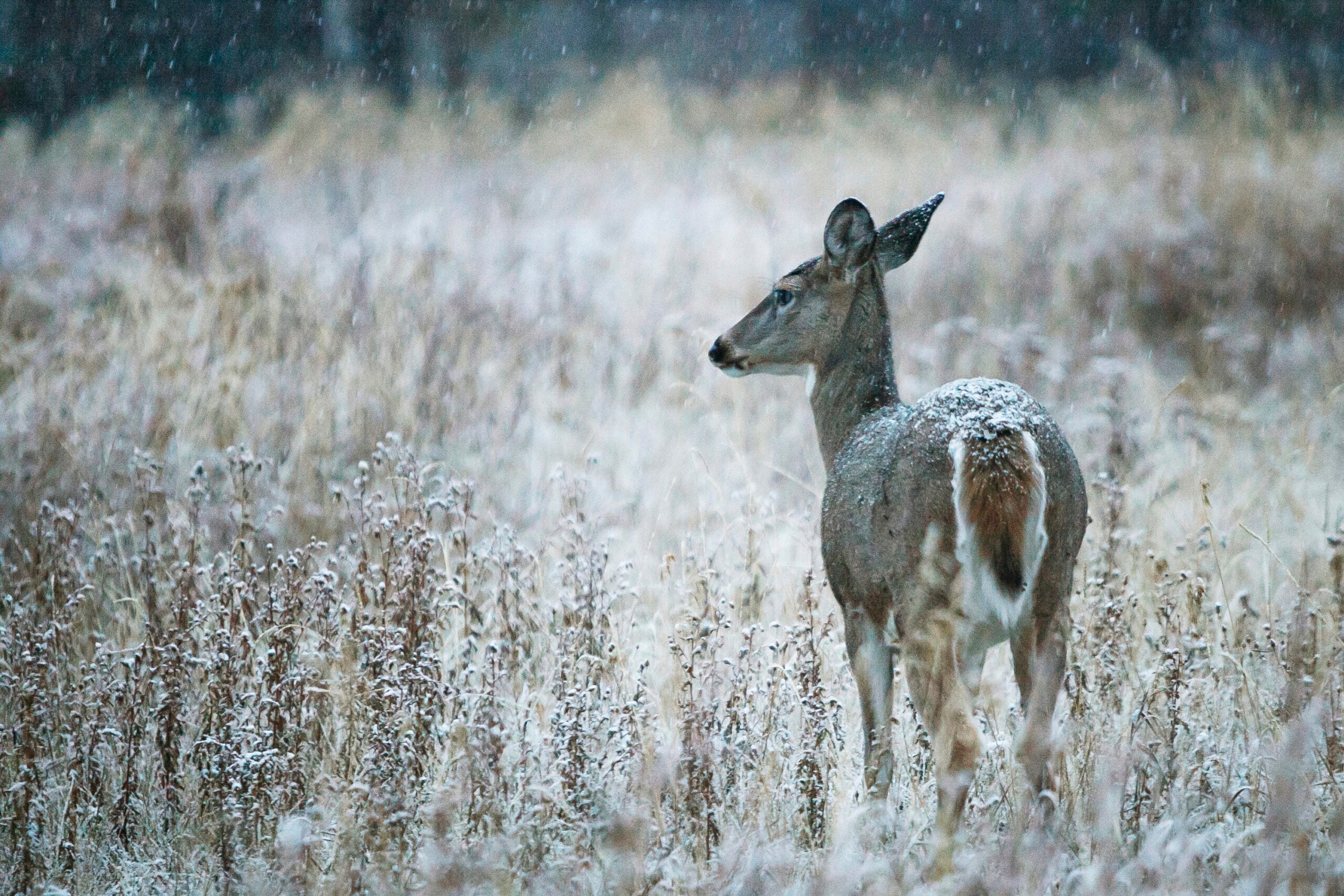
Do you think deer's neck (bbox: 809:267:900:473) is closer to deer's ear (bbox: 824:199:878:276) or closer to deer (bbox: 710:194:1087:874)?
deer's ear (bbox: 824:199:878:276)

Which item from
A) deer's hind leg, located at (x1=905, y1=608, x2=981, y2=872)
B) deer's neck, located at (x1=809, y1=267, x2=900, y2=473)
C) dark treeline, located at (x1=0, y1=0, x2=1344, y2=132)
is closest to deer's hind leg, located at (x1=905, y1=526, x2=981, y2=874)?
deer's hind leg, located at (x1=905, y1=608, x2=981, y2=872)

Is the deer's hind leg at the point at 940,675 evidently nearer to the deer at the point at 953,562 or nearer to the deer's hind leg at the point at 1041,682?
the deer at the point at 953,562

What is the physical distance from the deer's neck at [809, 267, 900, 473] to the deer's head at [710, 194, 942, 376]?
22 mm

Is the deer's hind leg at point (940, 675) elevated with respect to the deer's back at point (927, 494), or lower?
lower

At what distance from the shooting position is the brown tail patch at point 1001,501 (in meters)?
3.28

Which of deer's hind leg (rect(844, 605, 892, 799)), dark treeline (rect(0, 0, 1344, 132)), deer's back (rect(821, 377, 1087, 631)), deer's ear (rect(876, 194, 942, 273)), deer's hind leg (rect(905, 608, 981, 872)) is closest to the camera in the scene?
deer's hind leg (rect(905, 608, 981, 872))

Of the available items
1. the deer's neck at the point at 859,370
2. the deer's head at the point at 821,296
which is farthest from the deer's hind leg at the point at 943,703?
the deer's head at the point at 821,296

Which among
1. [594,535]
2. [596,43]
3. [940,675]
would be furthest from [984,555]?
[596,43]

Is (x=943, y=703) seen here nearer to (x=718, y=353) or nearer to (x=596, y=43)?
(x=718, y=353)

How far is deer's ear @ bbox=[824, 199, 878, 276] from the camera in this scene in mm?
4227

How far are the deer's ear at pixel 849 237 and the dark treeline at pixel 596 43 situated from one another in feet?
32.1

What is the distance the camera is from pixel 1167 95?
45.9ft

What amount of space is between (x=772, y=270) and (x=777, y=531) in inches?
186

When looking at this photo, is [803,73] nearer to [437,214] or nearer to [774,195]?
[774,195]
